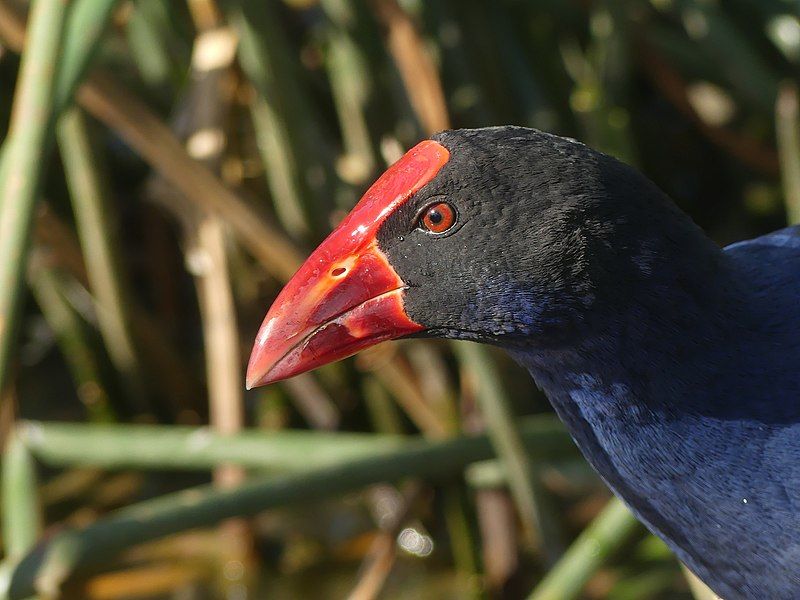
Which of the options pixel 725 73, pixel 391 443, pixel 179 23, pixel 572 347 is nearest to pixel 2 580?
pixel 391 443

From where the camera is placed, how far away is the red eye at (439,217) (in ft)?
3.86

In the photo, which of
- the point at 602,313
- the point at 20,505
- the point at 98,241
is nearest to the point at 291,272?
the point at 98,241

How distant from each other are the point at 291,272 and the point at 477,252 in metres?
1.07

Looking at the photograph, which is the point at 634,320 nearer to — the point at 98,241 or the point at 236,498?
the point at 236,498

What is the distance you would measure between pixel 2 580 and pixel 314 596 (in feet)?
3.51

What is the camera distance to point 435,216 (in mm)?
1183

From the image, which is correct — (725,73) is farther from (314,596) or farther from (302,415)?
(314,596)

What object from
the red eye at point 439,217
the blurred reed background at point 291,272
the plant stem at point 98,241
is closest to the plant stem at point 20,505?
the blurred reed background at point 291,272

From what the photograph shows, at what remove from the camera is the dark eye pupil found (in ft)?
3.87

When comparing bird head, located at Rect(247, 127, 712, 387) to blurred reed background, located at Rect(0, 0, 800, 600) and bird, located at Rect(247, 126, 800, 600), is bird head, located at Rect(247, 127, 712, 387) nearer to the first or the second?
bird, located at Rect(247, 126, 800, 600)

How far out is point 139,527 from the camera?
1.69m

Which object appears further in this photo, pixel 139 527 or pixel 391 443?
pixel 391 443

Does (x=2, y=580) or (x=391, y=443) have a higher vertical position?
(x=2, y=580)

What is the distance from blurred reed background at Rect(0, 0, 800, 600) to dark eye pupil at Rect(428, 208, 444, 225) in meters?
0.75
